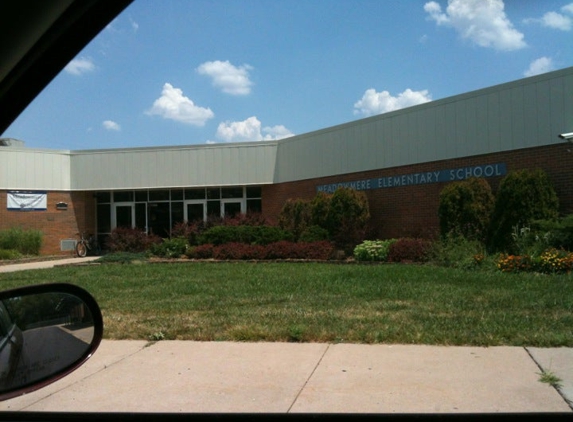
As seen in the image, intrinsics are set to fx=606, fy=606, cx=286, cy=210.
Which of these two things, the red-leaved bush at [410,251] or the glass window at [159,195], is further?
the glass window at [159,195]

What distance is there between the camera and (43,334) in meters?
2.77

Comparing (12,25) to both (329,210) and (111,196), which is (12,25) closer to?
(329,210)

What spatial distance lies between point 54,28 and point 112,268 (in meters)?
17.6

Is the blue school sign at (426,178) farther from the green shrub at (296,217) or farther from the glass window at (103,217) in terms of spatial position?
the glass window at (103,217)

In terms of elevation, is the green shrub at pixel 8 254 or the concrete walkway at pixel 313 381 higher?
the green shrub at pixel 8 254

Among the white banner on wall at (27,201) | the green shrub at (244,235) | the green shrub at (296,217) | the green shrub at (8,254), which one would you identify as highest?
the white banner on wall at (27,201)

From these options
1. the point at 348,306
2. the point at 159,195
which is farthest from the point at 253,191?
the point at 348,306

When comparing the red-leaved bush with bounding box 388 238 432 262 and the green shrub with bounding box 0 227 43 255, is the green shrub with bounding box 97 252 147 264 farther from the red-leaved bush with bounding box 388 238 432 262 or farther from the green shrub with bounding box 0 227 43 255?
the red-leaved bush with bounding box 388 238 432 262

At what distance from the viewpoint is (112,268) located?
19.2 metres

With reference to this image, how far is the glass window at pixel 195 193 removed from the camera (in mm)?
30031

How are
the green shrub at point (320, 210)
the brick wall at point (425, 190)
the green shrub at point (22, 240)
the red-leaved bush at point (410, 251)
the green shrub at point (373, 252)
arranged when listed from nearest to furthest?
the brick wall at point (425, 190) → the red-leaved bush at point (410, 251) → the green shrub at point (373, 252) → the green shrub at point (320, 210) → the green shrub at point (22, 240)

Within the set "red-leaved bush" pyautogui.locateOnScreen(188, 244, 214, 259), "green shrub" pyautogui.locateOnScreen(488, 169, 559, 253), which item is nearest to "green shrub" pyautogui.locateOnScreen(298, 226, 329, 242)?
"red-leaved bush" pyautogui.locateOnScreen(188, 244, 214, 259)

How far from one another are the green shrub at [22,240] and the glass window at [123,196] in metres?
4.61

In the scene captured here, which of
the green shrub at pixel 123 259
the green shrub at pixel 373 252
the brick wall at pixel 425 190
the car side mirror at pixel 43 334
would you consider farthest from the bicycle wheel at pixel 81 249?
the car side mirror at pixel 43 334
